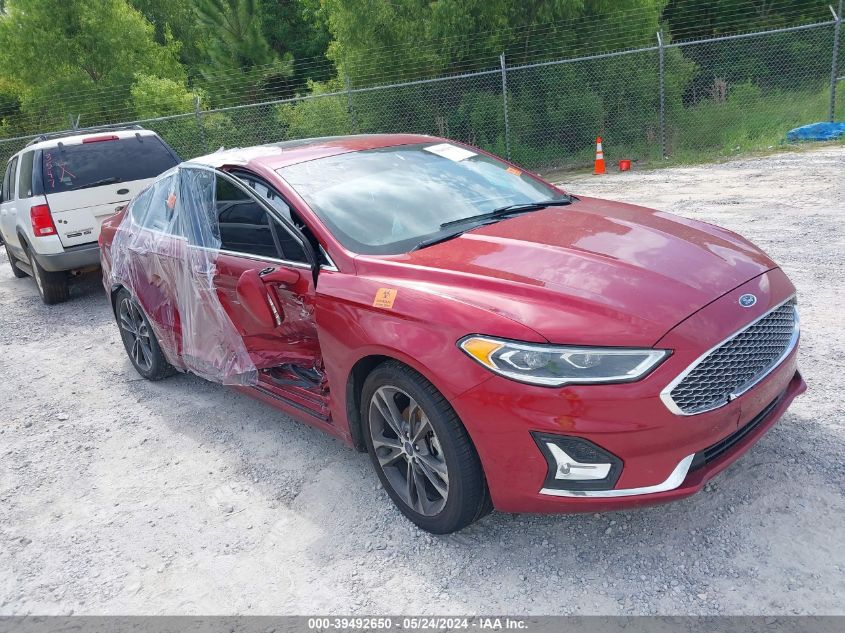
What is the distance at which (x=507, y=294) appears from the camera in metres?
2.72

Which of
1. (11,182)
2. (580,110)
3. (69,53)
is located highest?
(69,53)

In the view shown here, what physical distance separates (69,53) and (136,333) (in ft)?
71.0

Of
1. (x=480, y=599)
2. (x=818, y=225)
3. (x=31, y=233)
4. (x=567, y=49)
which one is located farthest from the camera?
(x=567, y=49)

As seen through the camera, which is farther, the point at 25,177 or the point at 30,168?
the point at 25,177

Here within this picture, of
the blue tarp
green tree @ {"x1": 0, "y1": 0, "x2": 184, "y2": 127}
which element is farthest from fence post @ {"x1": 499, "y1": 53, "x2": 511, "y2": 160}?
green tree @ {"x1": 0, "y1": 0, "x2": 184, "y2": 127}

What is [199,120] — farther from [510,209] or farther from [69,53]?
[510,209]

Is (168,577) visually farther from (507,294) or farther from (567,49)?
(567,49)

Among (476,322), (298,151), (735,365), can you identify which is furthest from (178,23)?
(735,365)

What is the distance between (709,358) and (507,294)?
30.5 inches

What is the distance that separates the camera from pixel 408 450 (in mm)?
3020

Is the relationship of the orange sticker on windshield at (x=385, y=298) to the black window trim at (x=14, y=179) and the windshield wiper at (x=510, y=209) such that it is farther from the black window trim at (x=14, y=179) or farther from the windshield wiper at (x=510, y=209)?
the black window trim at (x=14, y=179)

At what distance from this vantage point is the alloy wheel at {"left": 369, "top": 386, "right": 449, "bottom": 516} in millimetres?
2908

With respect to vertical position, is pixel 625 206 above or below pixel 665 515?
above

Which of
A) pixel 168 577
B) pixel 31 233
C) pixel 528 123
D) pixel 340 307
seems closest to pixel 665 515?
pixel 340 307
